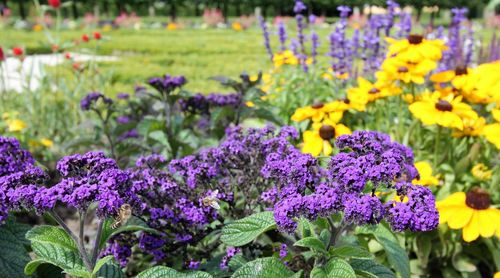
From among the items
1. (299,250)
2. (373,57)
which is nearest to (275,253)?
(299,250)

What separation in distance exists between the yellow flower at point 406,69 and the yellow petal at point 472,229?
2.59ft

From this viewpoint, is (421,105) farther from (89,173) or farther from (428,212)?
(89,173)

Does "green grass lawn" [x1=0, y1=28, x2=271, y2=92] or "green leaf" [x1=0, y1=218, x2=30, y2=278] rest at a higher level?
"green leaf" [x1=0, y1=218, x2=30, y2=278]

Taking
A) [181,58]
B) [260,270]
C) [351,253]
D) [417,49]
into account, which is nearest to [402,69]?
[417,49]

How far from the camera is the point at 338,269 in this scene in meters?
1.42

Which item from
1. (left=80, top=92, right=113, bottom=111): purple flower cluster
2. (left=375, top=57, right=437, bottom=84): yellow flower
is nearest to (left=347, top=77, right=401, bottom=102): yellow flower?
(left=375, top=57, right=437, bottom=84): yellow flower

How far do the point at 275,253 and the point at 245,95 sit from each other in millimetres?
1177

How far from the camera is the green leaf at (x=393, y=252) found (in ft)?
5.83

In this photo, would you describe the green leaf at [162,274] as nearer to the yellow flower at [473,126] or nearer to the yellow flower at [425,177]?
the yellow flower at [425,177]

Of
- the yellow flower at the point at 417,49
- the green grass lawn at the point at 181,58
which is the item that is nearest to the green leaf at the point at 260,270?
the yellow flower at the point at 417,49

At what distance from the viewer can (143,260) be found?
2.18 m

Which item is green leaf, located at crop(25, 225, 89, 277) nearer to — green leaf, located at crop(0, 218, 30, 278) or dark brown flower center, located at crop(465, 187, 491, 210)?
green leaf, located at crop(0, 218, 30, 278)

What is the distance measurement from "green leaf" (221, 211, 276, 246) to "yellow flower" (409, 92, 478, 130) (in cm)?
106

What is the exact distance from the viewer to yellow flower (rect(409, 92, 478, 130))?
235cm
